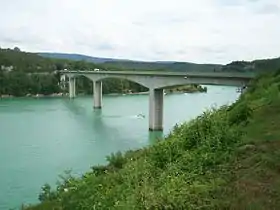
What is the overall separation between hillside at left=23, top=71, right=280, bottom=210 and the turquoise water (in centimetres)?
704

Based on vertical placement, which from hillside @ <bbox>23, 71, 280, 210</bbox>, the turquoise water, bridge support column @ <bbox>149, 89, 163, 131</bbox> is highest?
hillside @ <bbox>23, 71, 280, 210</bbox>

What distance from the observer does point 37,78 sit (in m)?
82.8

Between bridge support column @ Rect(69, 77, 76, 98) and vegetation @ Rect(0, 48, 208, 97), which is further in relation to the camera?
vegetation @ Rect(0, 48, 208, 97)

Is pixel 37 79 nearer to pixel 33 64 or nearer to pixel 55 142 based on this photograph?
pixel 33 64

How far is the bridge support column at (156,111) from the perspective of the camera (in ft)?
119

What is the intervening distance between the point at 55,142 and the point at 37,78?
55.3 m

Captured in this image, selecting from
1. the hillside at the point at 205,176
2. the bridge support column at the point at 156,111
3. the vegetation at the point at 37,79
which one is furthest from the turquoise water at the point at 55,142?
the vegetation at the point at 37,79

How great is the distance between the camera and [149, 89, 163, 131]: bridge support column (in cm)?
3634

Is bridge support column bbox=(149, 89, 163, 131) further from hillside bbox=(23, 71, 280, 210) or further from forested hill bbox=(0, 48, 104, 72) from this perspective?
forested hill bbox=(0, 48, 104, 72)

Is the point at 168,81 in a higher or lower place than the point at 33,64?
lower

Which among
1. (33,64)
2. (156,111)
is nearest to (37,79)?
(33,64)

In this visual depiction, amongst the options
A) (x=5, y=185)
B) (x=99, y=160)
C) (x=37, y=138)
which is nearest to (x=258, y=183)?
(x=5, y=185)

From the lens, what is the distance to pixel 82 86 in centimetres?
8469

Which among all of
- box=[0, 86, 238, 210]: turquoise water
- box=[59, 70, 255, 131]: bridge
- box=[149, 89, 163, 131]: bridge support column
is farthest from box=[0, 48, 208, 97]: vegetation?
box=[149, 89, 163, 131]: bridge support column
